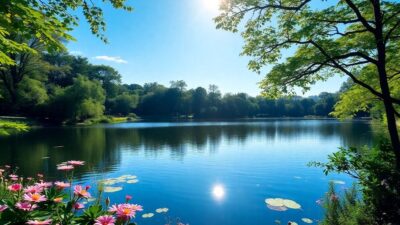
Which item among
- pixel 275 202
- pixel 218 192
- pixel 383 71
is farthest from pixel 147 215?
pixel 383 71

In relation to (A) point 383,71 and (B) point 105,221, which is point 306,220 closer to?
(A) point 383,71

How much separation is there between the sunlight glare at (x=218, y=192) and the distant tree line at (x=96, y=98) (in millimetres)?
28618

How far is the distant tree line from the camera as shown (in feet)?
184

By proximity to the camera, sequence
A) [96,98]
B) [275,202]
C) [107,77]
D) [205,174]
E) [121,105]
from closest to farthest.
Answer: [275,202]
[205,174]
[96,98]
[121,105]
[107,77]

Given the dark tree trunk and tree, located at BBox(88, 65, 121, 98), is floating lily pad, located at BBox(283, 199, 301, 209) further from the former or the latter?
tree, located at BBox(88, 65, 121, 98)

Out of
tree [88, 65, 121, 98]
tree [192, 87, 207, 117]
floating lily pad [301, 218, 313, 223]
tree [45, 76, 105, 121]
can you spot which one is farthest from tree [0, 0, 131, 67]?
tree [192, 87, 207, 117]

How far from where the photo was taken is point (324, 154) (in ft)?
76.3

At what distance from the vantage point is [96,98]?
7019 cm

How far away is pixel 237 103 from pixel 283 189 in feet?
353

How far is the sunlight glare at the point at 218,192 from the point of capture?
1262 centimetres

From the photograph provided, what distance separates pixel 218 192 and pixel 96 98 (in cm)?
6255

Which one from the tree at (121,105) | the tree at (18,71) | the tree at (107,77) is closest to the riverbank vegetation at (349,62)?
the tree at (18,71)

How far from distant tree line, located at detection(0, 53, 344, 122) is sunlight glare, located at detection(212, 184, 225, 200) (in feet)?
93.9

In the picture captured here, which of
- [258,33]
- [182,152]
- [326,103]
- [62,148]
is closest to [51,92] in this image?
Answer: [62,148]
